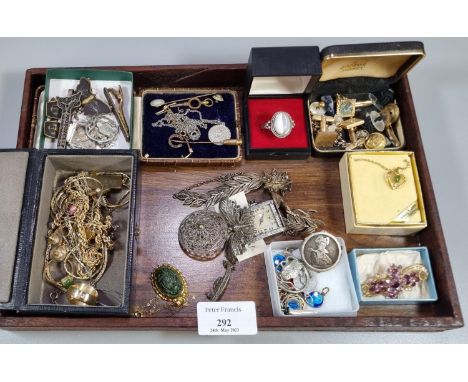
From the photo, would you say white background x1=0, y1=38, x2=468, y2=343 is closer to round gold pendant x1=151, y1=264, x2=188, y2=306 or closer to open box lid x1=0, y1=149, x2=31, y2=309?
open box lid x1=0, y1=149, x2=31, y2=309

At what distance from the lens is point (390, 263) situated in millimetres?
1909

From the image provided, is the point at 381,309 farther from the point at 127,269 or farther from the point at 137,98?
the point at 137,98

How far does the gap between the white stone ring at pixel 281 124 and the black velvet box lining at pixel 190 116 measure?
0.62 ft

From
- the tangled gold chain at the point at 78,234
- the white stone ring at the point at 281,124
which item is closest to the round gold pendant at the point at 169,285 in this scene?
the tangled gold chain at the point at 78,234

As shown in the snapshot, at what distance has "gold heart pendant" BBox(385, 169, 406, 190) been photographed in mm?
1957

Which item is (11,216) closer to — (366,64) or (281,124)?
(281,124)

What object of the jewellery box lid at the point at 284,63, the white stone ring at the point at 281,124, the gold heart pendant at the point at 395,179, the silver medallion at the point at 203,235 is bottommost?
the silver medallion at the point at 203,235

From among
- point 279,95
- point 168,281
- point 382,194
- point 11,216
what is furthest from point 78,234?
point 382,194

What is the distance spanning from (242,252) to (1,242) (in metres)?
0.92

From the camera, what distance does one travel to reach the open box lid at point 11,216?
5.26 ft

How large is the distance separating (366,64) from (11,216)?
62.8 inches

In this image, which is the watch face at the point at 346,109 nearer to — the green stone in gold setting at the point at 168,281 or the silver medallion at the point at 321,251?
the silver medallion at the point at 321,251

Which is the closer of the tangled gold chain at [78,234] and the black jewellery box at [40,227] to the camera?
the black jewellery box at [40,227]

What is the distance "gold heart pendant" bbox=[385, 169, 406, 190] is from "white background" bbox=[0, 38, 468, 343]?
Result: 414 mm
